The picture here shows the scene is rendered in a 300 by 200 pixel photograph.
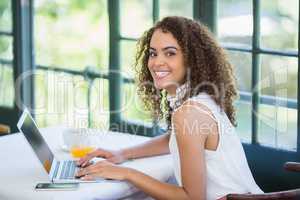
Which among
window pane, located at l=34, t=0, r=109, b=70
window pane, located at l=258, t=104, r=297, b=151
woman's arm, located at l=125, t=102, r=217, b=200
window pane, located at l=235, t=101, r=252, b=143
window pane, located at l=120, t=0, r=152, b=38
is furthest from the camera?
window pane, located at l=34, t=0, r=109, b=70

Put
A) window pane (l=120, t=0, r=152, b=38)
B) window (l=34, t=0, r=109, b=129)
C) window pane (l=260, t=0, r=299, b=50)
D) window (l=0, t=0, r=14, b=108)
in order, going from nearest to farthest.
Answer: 1. window pane (l=260, t=0, r=299, b=50)
2. window pane (l=120, t=0, r=152, b=38)
3. window (l=34, t=0, r=109, b=129)
4. window (l=0, t=0, r=14, b=108)

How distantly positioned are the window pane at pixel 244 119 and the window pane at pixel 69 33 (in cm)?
111

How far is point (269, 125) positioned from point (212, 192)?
0.76 metres

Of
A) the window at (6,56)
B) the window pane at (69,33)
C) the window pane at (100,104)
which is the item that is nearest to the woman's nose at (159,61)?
the window pane at (100,104)

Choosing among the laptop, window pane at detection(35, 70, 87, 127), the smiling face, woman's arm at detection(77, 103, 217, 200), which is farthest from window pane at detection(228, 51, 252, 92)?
window pane at detection(35, 70, 87, 127)

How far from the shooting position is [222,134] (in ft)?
7.50

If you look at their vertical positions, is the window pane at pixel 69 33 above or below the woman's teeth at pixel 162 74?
above

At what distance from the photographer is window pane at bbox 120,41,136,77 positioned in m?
3.42

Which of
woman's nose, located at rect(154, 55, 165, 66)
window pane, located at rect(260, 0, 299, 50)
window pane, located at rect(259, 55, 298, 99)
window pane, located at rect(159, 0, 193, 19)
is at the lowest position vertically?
window pane, located at rect(259, 55, 298, 99)

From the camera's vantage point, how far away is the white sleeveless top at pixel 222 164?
228 cm

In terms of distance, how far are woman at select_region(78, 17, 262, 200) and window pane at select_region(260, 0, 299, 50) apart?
16.6 inches

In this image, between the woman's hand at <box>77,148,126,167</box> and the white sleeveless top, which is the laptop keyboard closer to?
the woman's hand at <box>77,148,126,167</box>

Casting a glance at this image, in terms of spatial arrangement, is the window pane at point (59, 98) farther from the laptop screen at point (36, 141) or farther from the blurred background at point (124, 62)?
the laptop screen at point (36, 141)

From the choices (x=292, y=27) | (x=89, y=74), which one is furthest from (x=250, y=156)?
(x=89, y=74)
